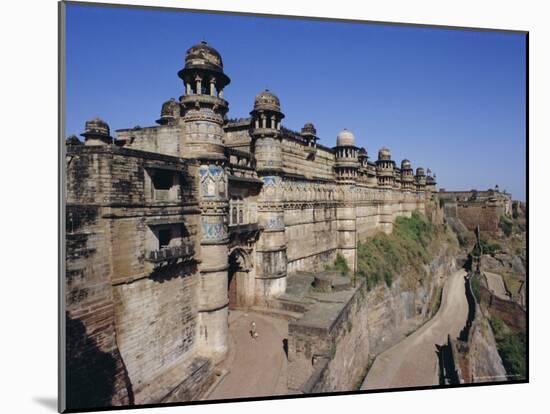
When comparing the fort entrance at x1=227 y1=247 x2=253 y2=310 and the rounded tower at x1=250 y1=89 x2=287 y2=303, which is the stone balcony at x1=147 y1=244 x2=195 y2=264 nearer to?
the fort entrance at x1=227 y1=247 x2=253 y2=310

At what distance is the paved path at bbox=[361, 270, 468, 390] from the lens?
42.7ft

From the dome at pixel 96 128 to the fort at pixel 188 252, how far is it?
5 centimetres

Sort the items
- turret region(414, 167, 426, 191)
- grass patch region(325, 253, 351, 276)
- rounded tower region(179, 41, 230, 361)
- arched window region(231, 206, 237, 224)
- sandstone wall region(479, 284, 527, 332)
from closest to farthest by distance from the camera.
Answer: rounded tower region(179, 41, 230, 361) → arched window region(231, 206, 237, 224) → sandstone wall region(479, 284, 527, 332) → grass patch region(325, 253, 351, 276) → turret region(414, 167, 426, 191)

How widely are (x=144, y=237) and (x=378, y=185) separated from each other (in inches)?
833

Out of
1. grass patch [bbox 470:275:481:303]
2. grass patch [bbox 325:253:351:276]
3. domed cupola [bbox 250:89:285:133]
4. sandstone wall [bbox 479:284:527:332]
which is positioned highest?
domed cupola [bbox 250:89:285:133]

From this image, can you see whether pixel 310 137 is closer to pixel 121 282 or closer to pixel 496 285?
pixel 121 282

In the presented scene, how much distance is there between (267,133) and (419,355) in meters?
12.7

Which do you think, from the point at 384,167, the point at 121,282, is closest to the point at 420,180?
the point at 384,167

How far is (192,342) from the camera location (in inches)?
335

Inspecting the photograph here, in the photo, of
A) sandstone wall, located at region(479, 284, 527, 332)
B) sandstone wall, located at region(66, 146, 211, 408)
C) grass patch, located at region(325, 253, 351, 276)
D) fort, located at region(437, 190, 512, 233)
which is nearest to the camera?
sandstone wall, located at region(66, 146, 211, 408)

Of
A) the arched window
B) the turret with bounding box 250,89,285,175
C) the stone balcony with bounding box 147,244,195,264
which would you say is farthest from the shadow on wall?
the turret with bounding box 250,89,285,175

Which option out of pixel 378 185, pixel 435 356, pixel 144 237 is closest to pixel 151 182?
pixel 144 237

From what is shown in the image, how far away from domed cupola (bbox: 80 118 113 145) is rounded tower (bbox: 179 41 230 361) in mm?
4605

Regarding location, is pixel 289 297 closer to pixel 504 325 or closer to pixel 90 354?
pixel 90 354
